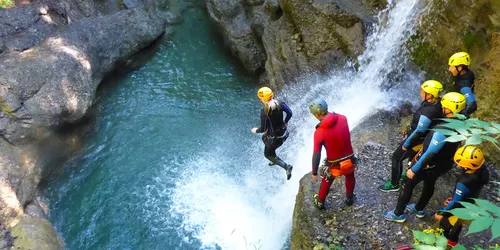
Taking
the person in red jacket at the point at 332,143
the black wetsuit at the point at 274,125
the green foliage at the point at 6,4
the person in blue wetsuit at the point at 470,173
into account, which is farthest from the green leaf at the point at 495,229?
the green foliage at the point at 6,4

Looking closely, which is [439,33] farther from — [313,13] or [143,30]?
[143,30]

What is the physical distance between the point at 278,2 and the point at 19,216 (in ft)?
28.2

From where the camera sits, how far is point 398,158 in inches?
228

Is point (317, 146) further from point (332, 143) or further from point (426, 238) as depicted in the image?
point (426, 238)

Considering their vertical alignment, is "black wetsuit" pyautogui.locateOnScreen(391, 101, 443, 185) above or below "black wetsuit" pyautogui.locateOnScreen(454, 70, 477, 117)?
below

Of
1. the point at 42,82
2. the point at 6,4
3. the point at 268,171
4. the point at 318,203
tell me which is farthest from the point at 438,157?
the point at 6,4

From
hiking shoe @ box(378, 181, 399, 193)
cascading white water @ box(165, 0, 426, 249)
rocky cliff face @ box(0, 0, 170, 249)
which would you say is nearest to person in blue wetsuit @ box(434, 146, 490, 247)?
hiking shoe @ box(378, 181, 399, 193)

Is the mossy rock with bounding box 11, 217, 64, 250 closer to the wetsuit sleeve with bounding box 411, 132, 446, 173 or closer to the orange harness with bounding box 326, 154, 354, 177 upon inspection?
the orange harness with bounding box 326, 154, 354, 177

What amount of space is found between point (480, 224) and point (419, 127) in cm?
326

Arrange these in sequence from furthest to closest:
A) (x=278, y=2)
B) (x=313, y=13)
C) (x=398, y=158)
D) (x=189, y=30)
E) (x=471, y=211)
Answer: (x=189, y=30)
(x=278, y=2)
(x=313, y=13)
(x=398, y=158)
(x=471, y=211)

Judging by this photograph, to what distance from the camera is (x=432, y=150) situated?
15.1 feet

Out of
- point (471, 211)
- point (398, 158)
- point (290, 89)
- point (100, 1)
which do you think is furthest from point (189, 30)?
point (471, 211)

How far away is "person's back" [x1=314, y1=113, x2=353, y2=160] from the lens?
500 centimetres

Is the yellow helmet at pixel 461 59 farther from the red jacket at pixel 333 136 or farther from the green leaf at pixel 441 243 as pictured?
the green leaf at pixel 441 243
